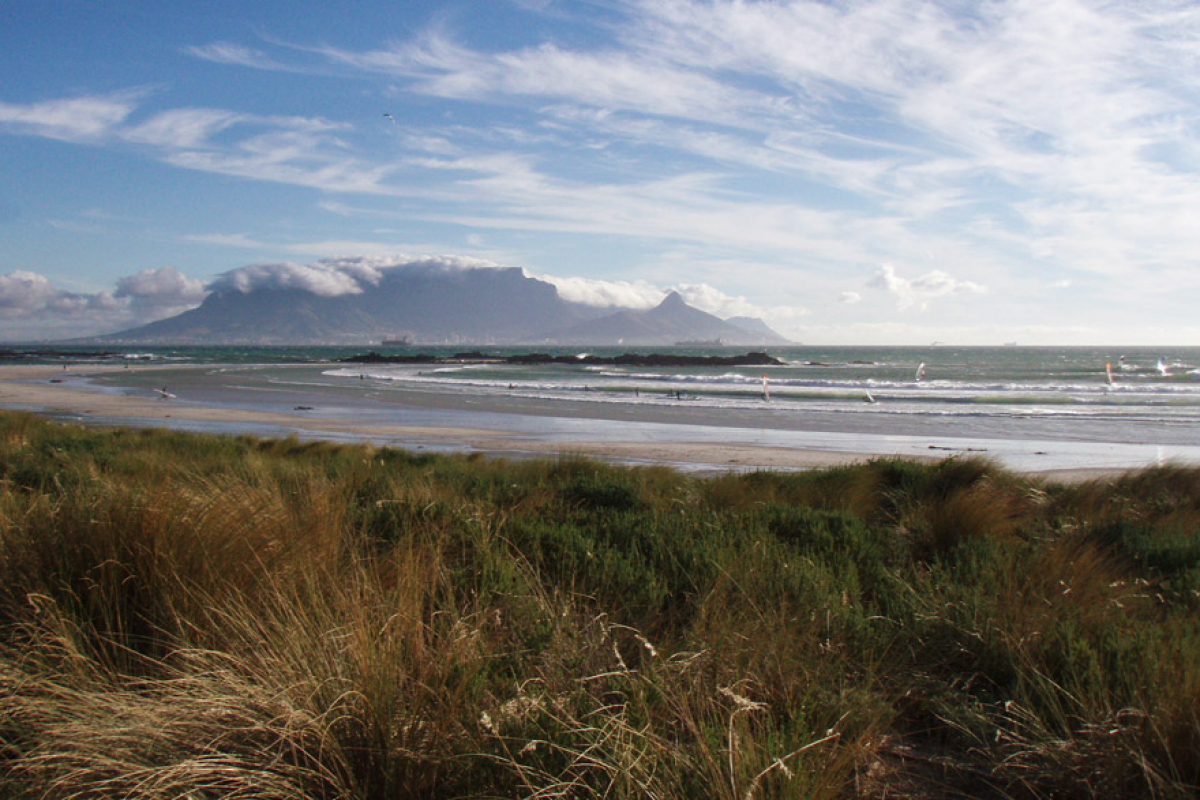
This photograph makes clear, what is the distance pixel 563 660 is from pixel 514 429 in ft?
61.7

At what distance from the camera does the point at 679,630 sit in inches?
161

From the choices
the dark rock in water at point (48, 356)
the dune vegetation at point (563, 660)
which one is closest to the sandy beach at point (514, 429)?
the dune vegetation at point (563, 660)

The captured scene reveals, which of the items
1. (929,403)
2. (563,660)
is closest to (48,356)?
(929,403)

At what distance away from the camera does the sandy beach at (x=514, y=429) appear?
15.7 meters

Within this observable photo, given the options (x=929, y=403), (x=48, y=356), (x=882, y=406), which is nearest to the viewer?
(x=882, y=406)

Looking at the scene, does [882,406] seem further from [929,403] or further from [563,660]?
[563,660]

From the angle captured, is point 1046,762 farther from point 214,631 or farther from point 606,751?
point 214,631

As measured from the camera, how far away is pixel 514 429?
71.7ft

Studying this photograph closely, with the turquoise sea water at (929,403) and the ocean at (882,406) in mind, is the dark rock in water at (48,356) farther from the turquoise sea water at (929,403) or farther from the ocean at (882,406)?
the ocean at (882,406)

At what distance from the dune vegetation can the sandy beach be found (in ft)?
25.0

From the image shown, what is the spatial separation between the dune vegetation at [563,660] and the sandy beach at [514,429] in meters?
7.62

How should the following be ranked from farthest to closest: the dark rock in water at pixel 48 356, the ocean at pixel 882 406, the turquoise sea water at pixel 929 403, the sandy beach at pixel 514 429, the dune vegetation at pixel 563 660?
the dark rock in water at pixel 48 356 < the turquoise sea water at pixel 929 403 < the ocean at pixel 882 406 < the sandy beach at pixel 514 429 < the dune vegetation at pixel 563 660

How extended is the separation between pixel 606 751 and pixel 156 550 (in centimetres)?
238

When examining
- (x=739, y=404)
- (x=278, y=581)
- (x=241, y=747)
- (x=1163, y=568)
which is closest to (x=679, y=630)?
(x=278, y=581)
